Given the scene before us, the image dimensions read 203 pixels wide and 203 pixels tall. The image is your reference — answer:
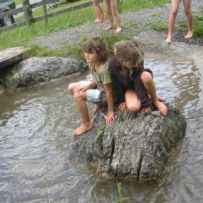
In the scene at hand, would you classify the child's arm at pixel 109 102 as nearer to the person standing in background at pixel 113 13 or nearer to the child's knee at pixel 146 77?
the child's knee at pixel 146 77

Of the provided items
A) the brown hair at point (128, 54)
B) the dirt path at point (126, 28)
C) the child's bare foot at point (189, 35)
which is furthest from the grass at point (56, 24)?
the brown hair at point (128, 54)

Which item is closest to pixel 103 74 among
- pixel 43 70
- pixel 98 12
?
pixel 43 70

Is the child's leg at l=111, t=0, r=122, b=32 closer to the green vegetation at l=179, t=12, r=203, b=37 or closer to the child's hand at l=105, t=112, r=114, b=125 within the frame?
the green vegetation at l=179, t=12, r=203, b=37

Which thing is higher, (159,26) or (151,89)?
(151,89)

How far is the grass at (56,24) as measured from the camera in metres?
13.2

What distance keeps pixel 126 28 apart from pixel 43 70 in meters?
2.52

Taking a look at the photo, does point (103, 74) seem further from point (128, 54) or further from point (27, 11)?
point (27, 11)

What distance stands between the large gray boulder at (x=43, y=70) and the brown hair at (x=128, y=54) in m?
4.93

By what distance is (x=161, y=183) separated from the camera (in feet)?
17.2

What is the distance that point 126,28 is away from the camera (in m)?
11.7

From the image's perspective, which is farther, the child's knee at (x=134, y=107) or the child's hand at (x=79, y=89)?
the child's hand at (x=79, y=89)

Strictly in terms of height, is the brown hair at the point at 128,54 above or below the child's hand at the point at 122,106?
above

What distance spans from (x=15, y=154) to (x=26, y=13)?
9043mm

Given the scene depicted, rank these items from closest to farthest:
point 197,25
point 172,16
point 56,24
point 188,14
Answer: point 172,16, point 188,14, point 197,25, point 56,24
